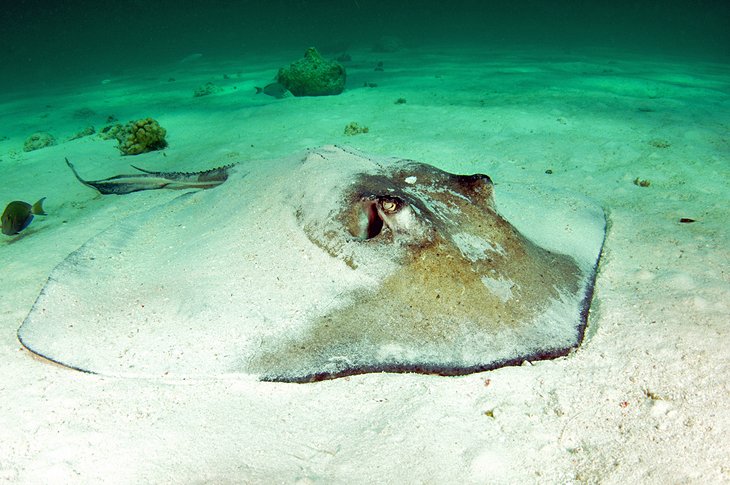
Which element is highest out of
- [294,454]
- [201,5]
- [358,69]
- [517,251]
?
[201,5]

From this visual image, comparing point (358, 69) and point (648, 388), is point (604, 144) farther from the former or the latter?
point (358, 69)

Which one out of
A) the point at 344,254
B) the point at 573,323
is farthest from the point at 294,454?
the point at 573,323

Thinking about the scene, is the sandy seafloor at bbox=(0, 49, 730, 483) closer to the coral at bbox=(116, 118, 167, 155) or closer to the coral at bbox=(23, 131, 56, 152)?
the coral at bbox=(116, 118, 167, 155)

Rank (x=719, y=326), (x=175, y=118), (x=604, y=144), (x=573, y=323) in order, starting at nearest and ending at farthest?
(x=573, y=323) → (x=719, y=326) → (x=604, y=144) → (x=175, y=118)

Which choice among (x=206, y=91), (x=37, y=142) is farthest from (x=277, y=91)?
(x=37, y=142)

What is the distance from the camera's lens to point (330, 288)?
2541 millimetres

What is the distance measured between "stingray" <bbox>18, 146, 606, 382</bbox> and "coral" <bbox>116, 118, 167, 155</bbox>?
555 centimetres

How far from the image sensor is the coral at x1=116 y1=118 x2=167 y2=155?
325 inches

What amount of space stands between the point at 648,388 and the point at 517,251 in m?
1.13

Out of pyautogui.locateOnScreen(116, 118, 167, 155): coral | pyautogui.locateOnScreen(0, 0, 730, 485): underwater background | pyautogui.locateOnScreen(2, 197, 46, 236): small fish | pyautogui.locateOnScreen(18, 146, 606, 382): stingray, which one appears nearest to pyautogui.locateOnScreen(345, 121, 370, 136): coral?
pyautogui.locateOnScreen(0, 0, 730, 485): underwater background

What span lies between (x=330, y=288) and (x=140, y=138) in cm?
784

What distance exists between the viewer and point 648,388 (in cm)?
223

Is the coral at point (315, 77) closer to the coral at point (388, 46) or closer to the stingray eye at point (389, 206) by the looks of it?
the stingray eye at point (389, 206)

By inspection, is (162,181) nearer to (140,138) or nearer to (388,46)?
(140,138)
